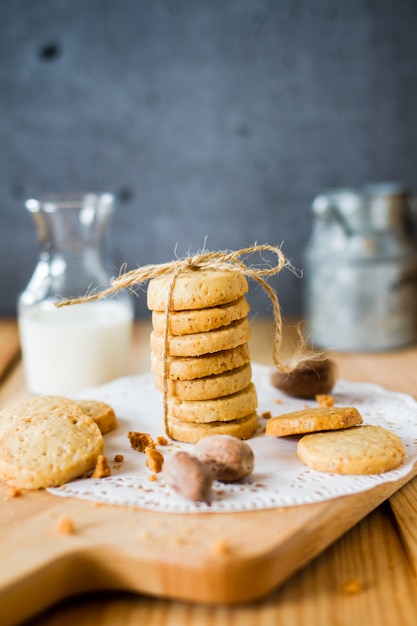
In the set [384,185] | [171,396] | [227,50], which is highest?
[227,50]

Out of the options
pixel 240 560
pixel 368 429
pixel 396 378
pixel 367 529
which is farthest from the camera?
pixel 396 378

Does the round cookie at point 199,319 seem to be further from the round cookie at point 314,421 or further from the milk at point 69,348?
the milk at point 69,348

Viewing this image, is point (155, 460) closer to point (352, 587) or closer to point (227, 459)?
point (227, 459)

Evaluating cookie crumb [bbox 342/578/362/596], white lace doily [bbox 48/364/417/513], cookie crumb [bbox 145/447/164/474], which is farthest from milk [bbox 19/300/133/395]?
cookie crumb [bbox 342/578/362/596]

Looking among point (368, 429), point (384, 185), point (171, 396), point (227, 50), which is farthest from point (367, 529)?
point (227, 50)

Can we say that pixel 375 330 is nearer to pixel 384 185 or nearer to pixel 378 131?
pixel 384 185

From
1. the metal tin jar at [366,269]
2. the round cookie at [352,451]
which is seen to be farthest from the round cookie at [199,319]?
the metal tin jar at [366,269]
